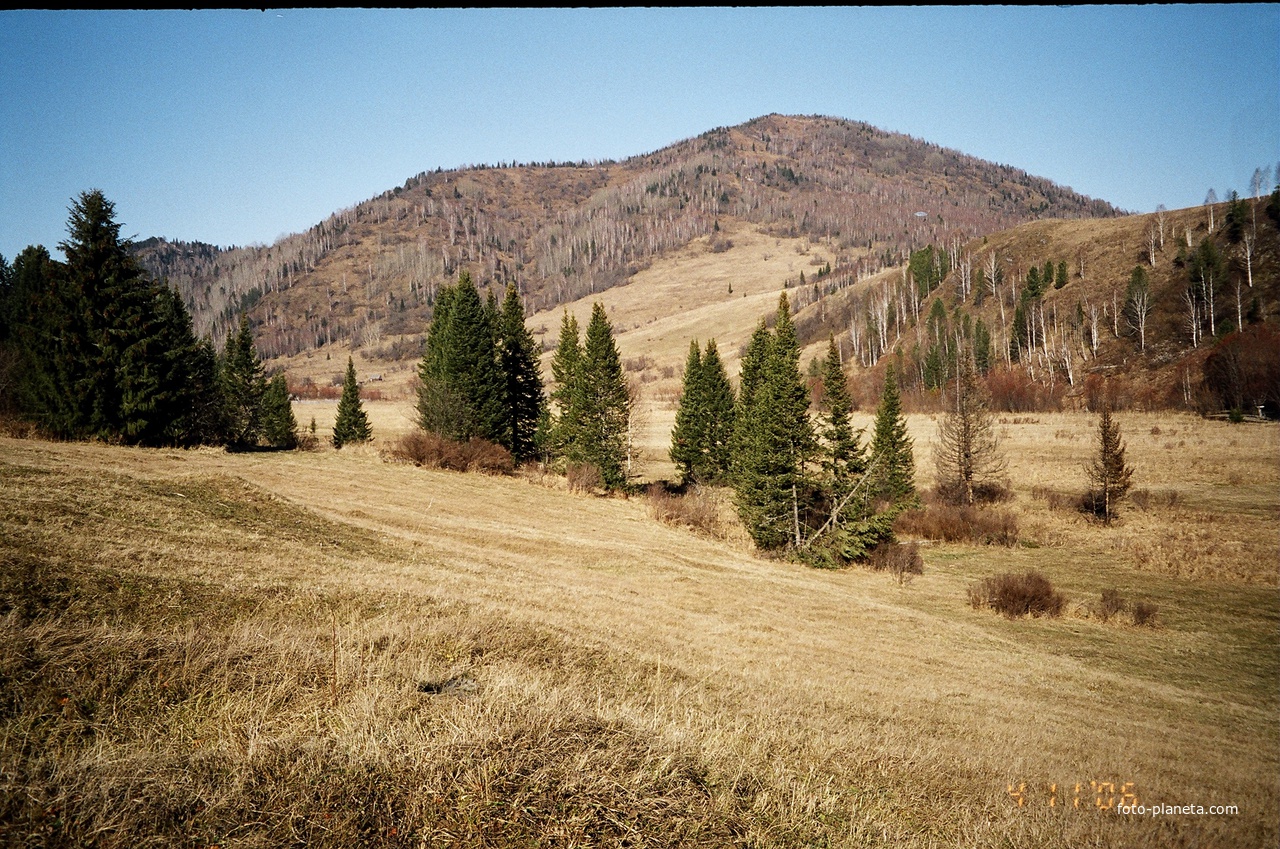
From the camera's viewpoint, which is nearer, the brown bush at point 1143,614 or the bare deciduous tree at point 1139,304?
the brown bush at point 1143,614

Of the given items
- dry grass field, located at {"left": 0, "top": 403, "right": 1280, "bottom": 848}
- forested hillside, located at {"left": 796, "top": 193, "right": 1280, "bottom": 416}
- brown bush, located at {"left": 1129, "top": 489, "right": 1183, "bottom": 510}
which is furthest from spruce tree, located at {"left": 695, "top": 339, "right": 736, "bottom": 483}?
forested hillside, located at {"left": 796, "top": 193, "right": 1280, "bottom": 416}

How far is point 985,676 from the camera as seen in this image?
56.5 feet

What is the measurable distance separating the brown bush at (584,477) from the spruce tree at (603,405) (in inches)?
40.4

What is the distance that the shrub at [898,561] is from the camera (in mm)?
31436

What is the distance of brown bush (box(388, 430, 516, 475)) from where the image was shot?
142 ft

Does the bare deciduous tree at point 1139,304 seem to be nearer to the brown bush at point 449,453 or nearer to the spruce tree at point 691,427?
the spruce tree at point 691,427

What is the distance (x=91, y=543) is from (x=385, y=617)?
5.98 meters

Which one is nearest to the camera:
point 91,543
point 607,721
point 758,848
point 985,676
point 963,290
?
point 758,848

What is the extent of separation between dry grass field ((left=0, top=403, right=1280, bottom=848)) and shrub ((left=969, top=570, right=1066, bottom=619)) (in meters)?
0.81

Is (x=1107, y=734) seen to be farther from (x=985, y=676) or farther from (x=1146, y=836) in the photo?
(x=1146, y=836)

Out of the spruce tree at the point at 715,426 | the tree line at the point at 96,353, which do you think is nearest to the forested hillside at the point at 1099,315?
the spruce tree at the point at 715,426

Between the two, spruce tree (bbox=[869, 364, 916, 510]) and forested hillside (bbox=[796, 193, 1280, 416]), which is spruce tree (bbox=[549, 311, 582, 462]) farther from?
forested hillside (bbox=[796, 193, 1280, 416])

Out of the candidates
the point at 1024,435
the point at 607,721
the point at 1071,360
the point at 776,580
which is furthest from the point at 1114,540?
the point at 1071,360

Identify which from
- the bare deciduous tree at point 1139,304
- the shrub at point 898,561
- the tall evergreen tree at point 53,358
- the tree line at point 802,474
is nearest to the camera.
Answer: the tall evergreen tree at point 53,358
